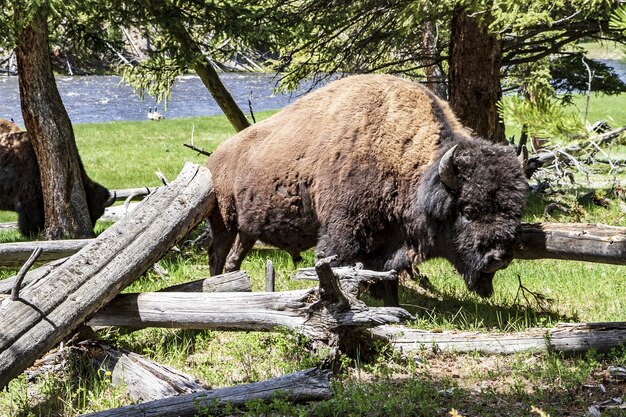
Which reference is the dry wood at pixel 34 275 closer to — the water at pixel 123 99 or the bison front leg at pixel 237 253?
the bison front leg at pixel 237 253

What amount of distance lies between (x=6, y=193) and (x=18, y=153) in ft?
2.26

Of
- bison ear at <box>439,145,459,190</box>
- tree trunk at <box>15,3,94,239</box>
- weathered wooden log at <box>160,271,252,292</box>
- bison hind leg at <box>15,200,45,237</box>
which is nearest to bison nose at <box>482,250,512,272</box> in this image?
bison ear at <box>439,145,459,190</box>

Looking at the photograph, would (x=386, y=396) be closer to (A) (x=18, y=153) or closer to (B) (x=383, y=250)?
(B) (x=383, y=250)

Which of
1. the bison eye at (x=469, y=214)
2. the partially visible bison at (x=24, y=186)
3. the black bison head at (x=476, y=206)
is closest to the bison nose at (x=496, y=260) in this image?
the black bison head at (x=476, y=206)

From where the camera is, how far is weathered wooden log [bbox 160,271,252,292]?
6.14m

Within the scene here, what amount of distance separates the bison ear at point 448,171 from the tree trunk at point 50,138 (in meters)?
5.53

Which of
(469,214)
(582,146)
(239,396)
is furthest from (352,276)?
(582,146)

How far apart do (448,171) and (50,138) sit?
5.65 m

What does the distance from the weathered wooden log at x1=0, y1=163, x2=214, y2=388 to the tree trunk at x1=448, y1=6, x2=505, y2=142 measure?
190 inches

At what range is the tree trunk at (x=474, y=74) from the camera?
9.59 m

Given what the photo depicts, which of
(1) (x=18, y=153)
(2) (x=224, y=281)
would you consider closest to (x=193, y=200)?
(2) (x=224, y=281)

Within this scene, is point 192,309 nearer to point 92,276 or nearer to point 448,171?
point 92,276

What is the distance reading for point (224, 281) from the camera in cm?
616

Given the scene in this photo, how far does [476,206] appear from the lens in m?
6.19
